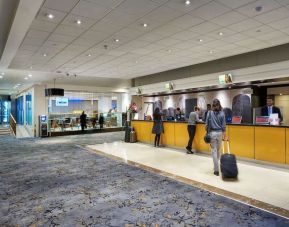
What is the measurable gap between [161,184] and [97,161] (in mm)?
2838

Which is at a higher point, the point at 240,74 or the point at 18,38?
the point at 18,38

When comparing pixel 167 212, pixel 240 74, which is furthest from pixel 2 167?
pixel 240 74

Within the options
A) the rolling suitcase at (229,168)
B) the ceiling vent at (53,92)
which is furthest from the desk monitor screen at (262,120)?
the ceiling vent at (53,92)

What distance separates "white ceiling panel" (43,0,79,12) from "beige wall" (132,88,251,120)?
8.10 m

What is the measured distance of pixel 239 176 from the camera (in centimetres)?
497

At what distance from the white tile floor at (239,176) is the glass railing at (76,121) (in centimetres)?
875

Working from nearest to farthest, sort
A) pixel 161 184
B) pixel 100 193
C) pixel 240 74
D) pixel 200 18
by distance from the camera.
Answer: pixel 100 193 → pixel 161 184 → pixel 200 18 → pixel 240 74

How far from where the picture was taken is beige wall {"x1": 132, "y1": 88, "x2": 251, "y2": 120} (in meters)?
10.6

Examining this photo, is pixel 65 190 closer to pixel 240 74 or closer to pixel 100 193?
pixel 100 193

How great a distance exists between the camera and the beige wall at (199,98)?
10.6 meters

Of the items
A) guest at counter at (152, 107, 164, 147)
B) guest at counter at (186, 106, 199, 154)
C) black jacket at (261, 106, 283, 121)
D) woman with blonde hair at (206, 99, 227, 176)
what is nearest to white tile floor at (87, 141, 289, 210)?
guest at counter at (186, 106, 199, 154)

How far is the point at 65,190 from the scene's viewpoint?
4.31 m

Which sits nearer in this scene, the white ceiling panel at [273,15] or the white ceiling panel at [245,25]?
the white ceiling panel at [273,15]

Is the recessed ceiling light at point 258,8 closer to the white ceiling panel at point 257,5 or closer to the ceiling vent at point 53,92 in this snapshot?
the white ceiling panel at point 257,5
